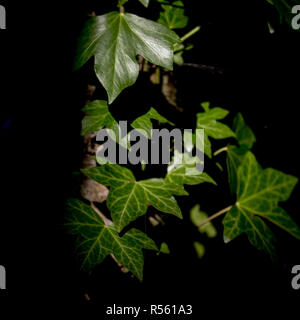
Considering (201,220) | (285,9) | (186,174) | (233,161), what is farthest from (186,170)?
(201,220)

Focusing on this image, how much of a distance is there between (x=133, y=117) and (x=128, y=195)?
0.23 meters

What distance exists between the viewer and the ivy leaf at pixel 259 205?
2.38ft

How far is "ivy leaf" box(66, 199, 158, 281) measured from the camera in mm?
600

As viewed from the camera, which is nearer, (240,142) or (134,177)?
(134,177)

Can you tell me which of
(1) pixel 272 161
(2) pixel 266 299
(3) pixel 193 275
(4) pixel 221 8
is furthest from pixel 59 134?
(2) pixel 266 299

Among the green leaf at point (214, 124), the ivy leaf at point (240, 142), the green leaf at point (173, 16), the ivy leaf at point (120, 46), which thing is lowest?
the ivy leaf at point (240, 142)

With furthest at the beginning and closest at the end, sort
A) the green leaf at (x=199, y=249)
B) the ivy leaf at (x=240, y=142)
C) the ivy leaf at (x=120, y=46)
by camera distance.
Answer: the green leaf at (x=199, y=249) < the ivy leaf at (x=240, y=142) < the ivy leaf at (x=120, y=46)

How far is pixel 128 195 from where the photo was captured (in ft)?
2.05

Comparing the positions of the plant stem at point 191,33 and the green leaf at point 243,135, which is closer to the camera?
the plant stem at point 191,33

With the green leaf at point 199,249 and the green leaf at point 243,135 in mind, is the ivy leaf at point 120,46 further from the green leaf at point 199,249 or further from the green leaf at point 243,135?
the green leaf at point 199,249

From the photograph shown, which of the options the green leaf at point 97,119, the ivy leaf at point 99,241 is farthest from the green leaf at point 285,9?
the ivy leaf at point 99,241

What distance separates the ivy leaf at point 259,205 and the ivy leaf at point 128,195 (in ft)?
0.80

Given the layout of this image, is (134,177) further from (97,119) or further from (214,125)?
(214,125)
